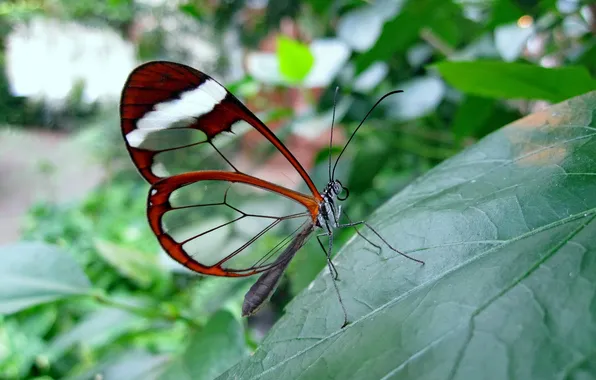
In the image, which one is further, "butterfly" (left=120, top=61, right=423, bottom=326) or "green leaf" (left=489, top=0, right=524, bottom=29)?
"green leaf" (left=489, top=0, right=524, bottom=29)

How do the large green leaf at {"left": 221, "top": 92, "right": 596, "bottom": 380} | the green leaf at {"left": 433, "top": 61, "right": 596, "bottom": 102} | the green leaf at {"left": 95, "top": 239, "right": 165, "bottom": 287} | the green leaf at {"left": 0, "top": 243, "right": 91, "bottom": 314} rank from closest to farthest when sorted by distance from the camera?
the large green leaf at {"left": 221, "top": 92, "right": 596, "bottom": 380} < the green leaf at {"left": 433, "top": 61, "right": 596, "bottom": 102} < the green leaf at {"left": 0, "top": 243, "right": 91, "bottom": 314} < the green leaf at {"left": 95, "top": 239, "right": 165, "bottom": 287}

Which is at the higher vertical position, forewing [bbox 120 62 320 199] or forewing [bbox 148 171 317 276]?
forewing [bbox 120 62 320 199]

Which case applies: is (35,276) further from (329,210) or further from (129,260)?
(329,210)

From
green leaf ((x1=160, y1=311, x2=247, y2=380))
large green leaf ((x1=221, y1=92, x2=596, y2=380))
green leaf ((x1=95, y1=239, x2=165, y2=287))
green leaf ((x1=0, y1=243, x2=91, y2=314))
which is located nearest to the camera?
large green leaf ((x1=221, y1=92, x2=596, y2=380))

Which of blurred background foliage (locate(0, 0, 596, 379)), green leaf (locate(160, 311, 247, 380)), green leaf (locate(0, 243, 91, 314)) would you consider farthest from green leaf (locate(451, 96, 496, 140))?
green leaf (locate(0, 243, 91, 314))

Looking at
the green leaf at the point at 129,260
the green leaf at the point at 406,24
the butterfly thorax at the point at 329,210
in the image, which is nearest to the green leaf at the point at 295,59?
the green leaf at the point at 406,24

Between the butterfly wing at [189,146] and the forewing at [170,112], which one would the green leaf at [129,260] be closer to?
the butterfly wing at [189,146]

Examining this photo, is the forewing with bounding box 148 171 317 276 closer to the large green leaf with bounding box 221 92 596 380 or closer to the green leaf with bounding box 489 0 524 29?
the large green leaf with bounding box 221 92 596 380
